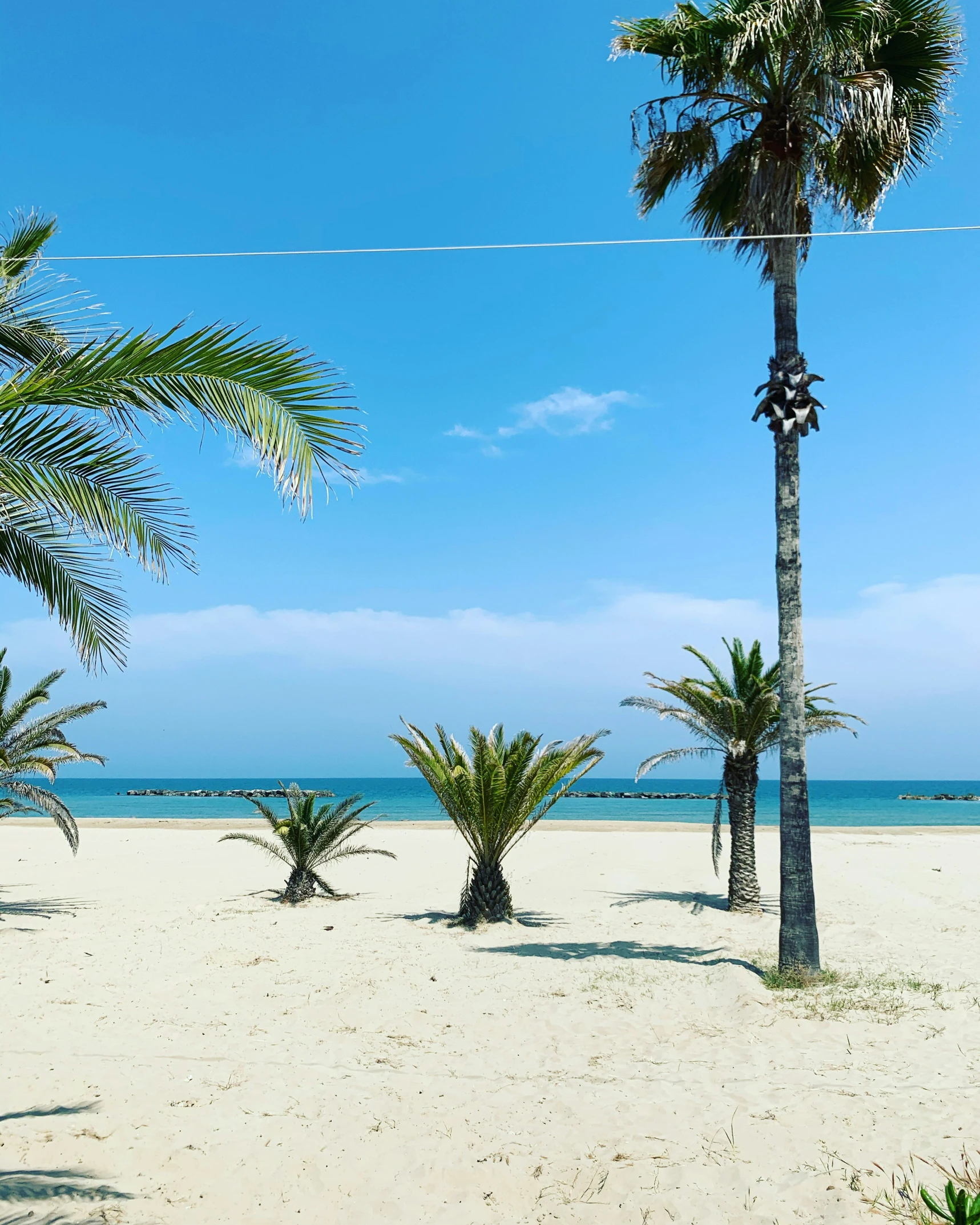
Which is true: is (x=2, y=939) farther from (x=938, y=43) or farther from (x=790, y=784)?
(x=938, y=43)

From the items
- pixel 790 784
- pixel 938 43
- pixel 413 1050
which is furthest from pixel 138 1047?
pixel 938 43

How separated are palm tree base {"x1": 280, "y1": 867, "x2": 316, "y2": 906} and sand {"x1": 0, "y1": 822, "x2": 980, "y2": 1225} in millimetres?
521

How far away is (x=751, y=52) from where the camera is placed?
883 centimetres

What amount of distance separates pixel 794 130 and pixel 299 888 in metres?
12.6

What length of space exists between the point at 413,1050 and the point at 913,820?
55.8 m

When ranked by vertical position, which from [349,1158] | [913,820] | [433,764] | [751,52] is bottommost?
[913,820]

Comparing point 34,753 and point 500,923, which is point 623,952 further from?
point 34,753

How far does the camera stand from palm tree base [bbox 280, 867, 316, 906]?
44.5ft

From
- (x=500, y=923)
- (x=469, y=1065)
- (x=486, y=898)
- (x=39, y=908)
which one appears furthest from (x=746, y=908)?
(x=39, y=908)

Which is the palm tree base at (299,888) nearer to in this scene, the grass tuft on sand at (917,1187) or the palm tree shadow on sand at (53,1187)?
the palm tree shadow on sand at (53,1187)

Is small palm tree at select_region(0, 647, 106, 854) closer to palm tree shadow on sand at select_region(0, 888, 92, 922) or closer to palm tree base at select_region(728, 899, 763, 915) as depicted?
palm tree shadow on sand at select_region(0, 888, 92, 922)

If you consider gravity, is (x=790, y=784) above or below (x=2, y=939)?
above

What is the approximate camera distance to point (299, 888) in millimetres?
13594

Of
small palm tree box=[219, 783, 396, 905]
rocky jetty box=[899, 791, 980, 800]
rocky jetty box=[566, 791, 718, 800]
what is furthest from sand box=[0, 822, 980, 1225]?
rocky jetty box=[899, 791, 980, 800]
